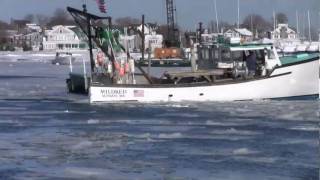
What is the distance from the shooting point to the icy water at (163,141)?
14023 mm

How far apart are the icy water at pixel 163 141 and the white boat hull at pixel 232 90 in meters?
0.88

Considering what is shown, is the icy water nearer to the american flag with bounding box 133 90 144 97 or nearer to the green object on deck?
the american flag with bounding box 133 90 144 97

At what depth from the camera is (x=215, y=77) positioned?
31062mm

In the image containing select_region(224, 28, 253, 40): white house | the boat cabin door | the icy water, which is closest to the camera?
the icy water

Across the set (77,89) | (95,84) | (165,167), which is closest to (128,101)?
(95,84)

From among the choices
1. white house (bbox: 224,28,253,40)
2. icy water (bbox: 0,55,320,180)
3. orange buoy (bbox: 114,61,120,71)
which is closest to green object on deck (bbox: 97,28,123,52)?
orange buoy (bbox: 114,61,120,71)

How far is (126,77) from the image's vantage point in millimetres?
31562

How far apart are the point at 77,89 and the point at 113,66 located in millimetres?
3182

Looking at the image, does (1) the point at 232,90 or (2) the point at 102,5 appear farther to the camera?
(2) the point at 102,5

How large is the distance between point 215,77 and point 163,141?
12983mm

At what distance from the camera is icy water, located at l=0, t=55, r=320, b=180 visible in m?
14.0

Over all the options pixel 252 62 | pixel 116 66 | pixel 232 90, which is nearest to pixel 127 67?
pixel 116 66

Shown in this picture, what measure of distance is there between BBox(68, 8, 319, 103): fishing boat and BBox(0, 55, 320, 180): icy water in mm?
943

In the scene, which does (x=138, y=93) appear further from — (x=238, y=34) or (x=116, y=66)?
(x=238, y=34)
